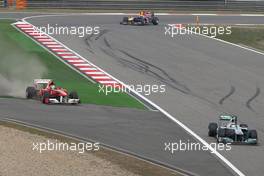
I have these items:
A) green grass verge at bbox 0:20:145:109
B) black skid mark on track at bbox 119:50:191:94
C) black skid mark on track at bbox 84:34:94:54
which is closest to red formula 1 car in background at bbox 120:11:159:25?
black skid mark on track at bbox 84:34:94:54

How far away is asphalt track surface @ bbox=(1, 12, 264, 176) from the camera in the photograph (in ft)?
68.8

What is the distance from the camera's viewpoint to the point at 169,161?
65.2 feet

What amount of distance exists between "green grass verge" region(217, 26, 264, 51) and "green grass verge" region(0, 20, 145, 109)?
40.4 ft

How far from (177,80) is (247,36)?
1523 centimetres

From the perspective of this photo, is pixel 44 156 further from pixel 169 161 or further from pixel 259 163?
pixel 259 163

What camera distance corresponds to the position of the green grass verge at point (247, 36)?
44.3 meters

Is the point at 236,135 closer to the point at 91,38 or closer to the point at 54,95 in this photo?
the point at 54,95

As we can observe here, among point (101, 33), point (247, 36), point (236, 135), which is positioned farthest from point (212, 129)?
point (247, 36)

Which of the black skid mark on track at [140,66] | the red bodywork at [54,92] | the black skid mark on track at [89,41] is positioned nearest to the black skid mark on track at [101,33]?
the black skid mark on track at [89,41]

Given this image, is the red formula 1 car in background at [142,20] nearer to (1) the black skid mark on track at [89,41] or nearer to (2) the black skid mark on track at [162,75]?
(1) the black skid mark on track at [89,41]

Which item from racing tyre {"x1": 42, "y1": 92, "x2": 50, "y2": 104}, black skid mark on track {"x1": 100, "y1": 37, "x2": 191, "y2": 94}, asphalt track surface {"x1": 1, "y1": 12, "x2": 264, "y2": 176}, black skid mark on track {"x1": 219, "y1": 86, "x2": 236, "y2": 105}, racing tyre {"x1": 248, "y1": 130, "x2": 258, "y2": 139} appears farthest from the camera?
black skid mark on track {"x1": 100, "y1": 37, "x2": 191, "y2": 94}

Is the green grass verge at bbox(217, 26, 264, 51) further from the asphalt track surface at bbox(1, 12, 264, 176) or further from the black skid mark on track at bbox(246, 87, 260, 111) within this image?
the black skid mark on track at bbox(246, 87, 260, 111)

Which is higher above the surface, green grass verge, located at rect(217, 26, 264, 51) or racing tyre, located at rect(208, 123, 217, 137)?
racing tyre, located at rect(208, 123, 217, 137)

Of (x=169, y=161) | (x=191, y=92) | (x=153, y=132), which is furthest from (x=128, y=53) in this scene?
(x=169, y=161)
